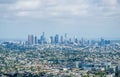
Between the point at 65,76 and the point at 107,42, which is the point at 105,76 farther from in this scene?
the point at 107,42

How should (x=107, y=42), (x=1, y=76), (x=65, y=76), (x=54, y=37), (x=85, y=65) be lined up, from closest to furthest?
(x=1, y=76)
(x=65, y=76)
(x=85, y=65)
(x=107, y=42)
(x=54, y=37)

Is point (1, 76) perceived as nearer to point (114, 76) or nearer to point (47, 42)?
point (114, 76)

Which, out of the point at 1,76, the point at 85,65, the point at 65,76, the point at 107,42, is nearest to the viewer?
the point at 1,76

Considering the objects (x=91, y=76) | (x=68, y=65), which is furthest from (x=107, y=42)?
(x=91, y=76)

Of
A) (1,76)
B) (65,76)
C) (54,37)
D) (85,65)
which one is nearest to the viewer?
(1,76)

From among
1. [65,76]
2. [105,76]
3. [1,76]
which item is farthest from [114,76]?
[1,76]

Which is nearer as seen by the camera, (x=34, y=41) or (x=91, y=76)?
(x=91, y=76)

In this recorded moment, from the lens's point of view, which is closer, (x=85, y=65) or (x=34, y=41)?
(x=85, y=65)

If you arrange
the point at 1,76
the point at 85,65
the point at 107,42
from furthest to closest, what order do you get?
the point at 107,42
the point at 85,65
the point at 1,76
